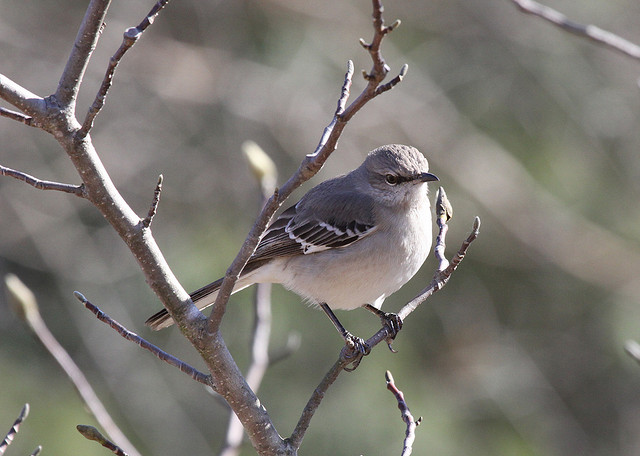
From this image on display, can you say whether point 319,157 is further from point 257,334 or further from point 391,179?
point 391,179

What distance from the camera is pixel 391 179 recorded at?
4242 mm

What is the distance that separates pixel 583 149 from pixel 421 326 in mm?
2454

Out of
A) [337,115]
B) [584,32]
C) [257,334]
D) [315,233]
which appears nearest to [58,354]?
[257,334]

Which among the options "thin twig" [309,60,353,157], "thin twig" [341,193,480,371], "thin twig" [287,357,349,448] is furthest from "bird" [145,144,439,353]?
"thin twig" [309,60,353,157]

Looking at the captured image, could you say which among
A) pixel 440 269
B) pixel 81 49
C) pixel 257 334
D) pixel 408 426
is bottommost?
pixel 408 426

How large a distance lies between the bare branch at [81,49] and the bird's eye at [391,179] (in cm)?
232

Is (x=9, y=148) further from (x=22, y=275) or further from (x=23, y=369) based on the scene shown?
(x=23, y=369)

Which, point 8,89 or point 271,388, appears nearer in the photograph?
point 8,89

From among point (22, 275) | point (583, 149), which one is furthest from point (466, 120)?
point (22, 275)

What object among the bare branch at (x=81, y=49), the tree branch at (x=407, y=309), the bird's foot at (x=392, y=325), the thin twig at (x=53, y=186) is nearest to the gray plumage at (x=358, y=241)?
the bird's foot at (x=392, y=325)

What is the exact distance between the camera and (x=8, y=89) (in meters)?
2.16

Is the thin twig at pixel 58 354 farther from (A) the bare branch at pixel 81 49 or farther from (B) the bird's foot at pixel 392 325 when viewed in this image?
(B) the bird's foot at pixel 392 325

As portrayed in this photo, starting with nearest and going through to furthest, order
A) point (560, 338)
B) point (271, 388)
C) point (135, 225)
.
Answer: point (135, 225) < point (271, 388) < point (560, 338)

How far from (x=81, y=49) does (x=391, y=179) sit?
93.5 inches
